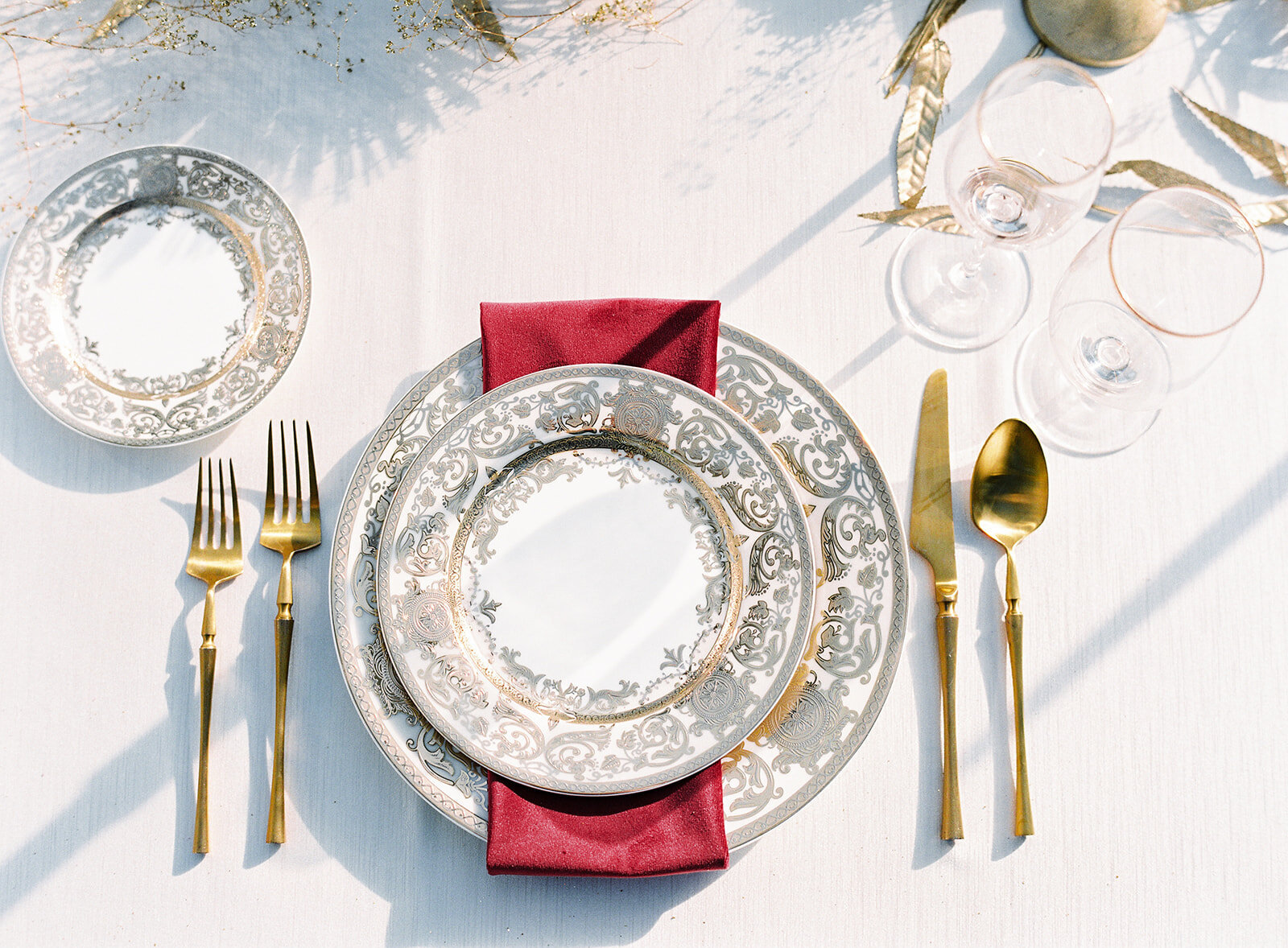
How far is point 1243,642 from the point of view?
84cm

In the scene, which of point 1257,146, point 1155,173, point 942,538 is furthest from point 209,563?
point 1257,146

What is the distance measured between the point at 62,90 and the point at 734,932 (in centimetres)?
112

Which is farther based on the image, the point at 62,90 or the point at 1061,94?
the point at 62,90

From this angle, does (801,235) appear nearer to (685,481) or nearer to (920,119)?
(920,119)

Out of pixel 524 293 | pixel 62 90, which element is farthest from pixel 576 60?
pixel 62 90

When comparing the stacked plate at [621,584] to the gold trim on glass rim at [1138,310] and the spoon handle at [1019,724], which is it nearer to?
the spoon handle at [1019,724]

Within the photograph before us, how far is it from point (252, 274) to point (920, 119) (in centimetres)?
71

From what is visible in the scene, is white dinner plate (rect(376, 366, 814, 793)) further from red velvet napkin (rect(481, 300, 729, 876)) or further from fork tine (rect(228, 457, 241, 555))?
fork tine (rect(228, 457, 241, 555))

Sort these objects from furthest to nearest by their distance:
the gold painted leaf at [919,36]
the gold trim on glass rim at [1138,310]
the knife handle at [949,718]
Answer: the gold painted leaf at [919,36], the knife handle at [949,718], the gold trim on glass rim at [1138,310]

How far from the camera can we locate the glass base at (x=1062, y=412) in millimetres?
855

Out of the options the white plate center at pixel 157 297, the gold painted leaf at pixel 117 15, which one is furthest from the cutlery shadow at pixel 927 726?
the gold painted leaf at pixel 117 15

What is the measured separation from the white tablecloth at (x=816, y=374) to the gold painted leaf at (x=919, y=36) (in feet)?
0.04

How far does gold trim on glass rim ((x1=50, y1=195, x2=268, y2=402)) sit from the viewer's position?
840mm

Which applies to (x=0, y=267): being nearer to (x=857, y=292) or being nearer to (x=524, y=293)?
(x=524, y=293)
